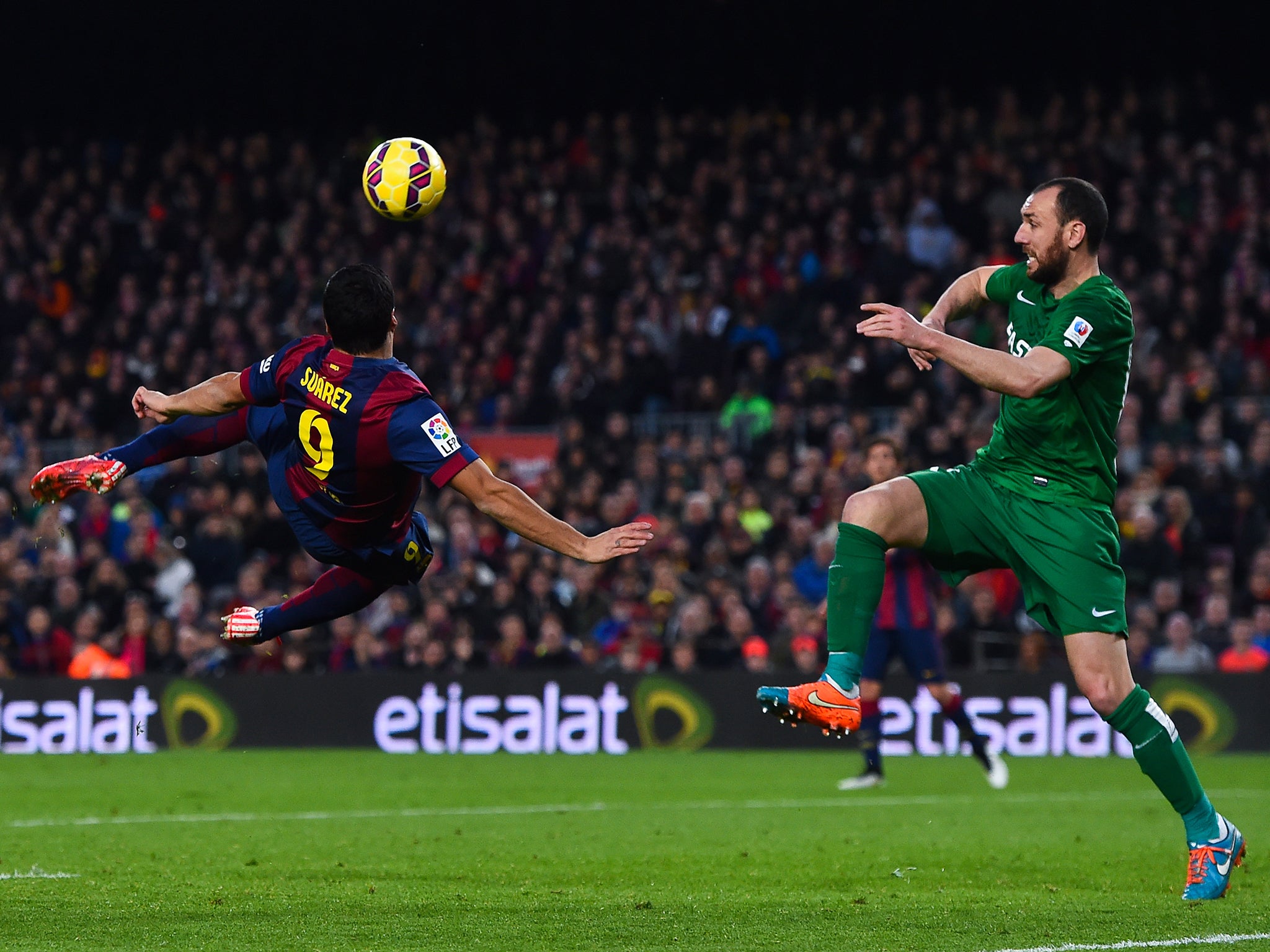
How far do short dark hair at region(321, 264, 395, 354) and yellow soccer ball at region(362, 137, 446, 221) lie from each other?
1283 mm

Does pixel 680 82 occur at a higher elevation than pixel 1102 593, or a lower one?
higher

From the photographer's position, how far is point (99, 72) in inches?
1060

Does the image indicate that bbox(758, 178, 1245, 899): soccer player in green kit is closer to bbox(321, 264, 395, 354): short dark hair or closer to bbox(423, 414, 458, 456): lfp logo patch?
bbox(423, 414, 458, 456): lfp logo patch

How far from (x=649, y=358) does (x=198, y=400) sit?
1240 centimetres

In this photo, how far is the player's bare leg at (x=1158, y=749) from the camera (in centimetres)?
645

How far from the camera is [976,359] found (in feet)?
20.3

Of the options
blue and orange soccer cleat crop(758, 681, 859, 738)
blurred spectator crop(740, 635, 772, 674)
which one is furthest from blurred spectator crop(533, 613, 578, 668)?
blue and orange soccer cleat crop(758, 681, 859, 738)

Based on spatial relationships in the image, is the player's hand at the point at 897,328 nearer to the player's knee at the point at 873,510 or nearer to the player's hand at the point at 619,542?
the player's knee at the point at 873,510

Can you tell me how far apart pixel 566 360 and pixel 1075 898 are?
14130 mm

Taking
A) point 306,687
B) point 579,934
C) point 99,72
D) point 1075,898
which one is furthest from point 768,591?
point 99,72

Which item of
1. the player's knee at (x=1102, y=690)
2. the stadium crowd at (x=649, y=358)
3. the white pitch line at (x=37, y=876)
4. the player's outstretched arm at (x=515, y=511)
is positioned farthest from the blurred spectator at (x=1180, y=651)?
the white pitch line at (x=37, y=876)

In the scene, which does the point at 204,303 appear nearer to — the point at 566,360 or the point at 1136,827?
the point at 566,360

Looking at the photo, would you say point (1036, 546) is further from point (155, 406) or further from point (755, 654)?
point (755, 654)

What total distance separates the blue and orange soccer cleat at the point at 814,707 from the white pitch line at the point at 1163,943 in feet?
3.22
